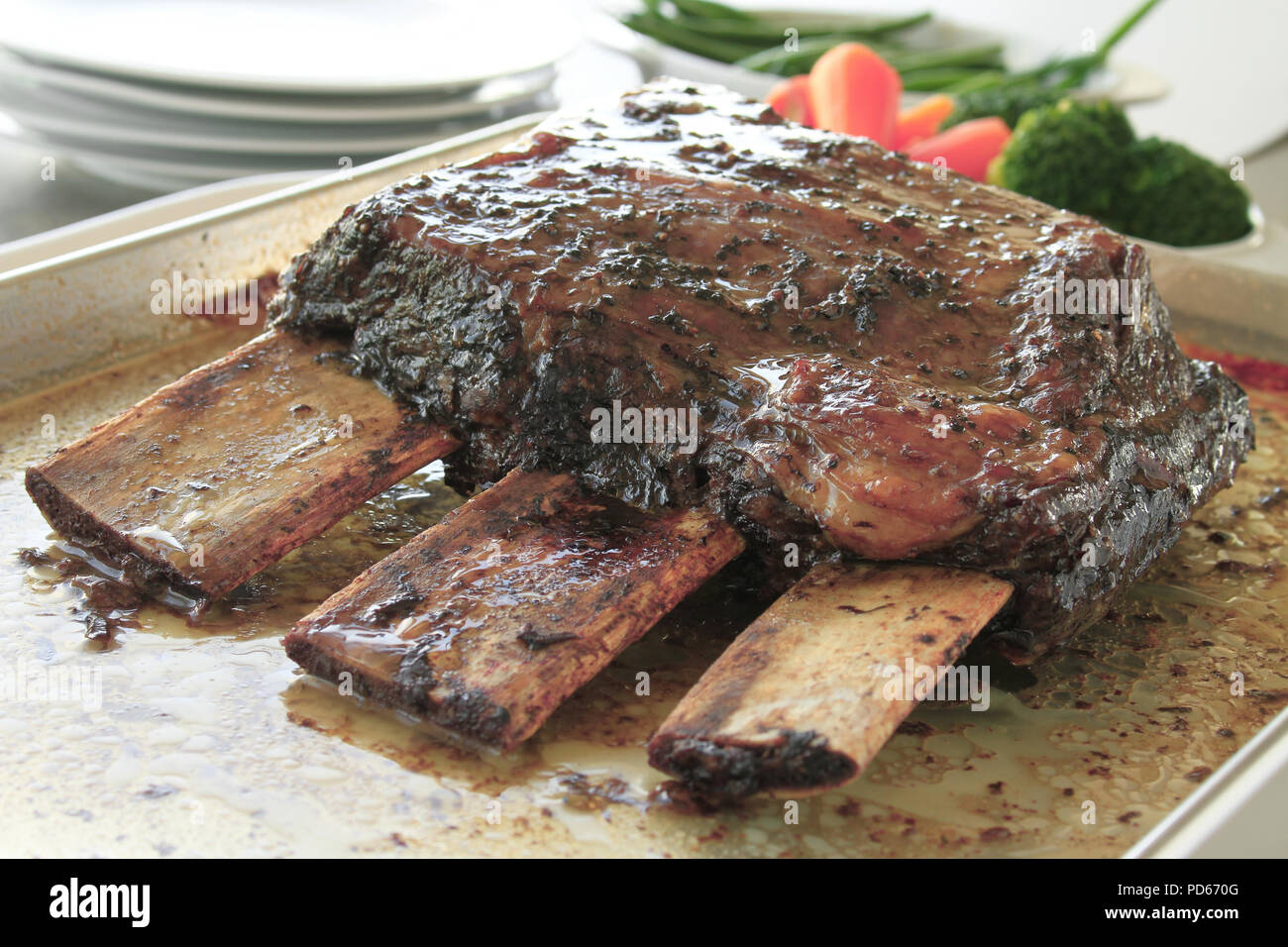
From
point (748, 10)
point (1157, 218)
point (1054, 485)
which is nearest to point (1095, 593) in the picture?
point (1054, 485)

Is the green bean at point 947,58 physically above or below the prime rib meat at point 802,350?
above

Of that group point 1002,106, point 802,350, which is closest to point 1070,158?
point 1002,106

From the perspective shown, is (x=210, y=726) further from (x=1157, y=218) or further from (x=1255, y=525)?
(x=1157, y=218)

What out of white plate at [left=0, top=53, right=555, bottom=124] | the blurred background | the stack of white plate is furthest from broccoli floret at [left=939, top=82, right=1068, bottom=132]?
white plate at [left=0, top=53, right=555, bottom=124]

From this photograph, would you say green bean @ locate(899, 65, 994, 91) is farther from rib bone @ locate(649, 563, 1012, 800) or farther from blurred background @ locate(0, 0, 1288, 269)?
rib bone @ locate(649, 563, 1012, 800)

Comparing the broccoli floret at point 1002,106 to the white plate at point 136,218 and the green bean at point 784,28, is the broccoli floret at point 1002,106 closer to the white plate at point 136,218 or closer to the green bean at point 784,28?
the green bean at point 784,28

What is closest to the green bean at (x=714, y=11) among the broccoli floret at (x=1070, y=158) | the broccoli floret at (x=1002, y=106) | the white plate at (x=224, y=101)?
the broccoli floret at (x=1002, y=106)
